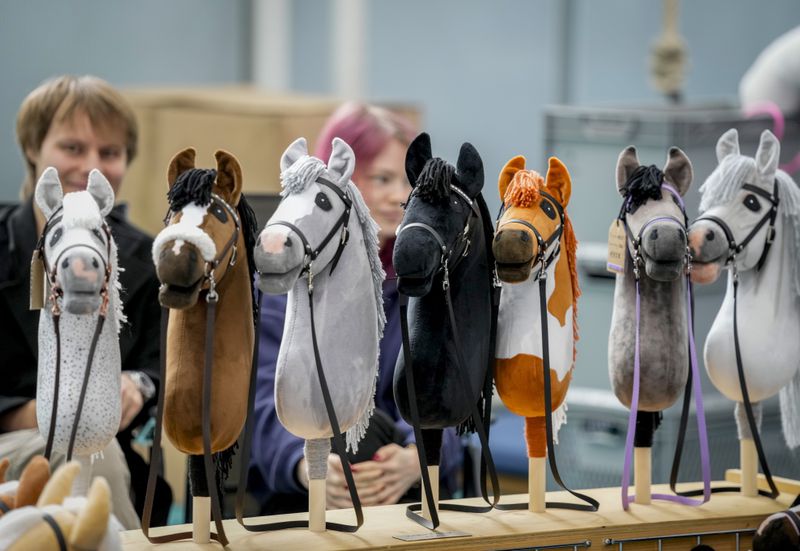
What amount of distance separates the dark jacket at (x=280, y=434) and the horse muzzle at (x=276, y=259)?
0.61 metres

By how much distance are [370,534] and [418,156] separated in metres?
0.41

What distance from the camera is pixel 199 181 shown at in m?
1.12

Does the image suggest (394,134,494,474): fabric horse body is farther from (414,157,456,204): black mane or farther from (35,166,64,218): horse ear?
(35,166,64,218): horse ear

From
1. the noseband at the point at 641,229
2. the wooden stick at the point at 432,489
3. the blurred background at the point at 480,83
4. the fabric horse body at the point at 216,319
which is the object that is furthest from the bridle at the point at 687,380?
the blurred background at the point at 480,83

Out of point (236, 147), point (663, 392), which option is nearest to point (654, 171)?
point (663, 392)

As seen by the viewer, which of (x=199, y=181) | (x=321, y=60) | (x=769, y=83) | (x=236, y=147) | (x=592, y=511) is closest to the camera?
(x=199, y=181)

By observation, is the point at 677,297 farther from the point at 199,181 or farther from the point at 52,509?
the point at 52,509

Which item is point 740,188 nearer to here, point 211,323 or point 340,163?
point 340,163

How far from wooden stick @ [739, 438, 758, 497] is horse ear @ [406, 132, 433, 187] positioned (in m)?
0.54

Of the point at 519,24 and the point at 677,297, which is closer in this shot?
the point at 677,297

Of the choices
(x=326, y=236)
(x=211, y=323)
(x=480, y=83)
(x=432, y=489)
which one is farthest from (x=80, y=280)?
(x=480, y=83)

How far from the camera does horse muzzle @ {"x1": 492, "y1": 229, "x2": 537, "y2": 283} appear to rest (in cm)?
119

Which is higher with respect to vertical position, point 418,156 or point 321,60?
point 321,60

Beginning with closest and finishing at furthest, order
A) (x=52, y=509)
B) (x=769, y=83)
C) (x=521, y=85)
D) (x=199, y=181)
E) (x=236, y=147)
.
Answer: (x=52, y=509) < (x=199, y=181) < (x=769, y=83) < (x=236, y=147) < (x=521, y=85)
